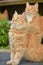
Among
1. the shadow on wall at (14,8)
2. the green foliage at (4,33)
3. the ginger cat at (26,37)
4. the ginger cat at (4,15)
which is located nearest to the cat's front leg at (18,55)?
the ginger cat at (26,37)

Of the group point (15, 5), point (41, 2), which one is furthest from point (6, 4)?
point (41, 2)

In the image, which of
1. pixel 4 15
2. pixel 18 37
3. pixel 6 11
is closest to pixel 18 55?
pixel 18 37

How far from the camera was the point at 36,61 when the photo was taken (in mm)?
1365

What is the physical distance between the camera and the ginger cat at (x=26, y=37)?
1304mm

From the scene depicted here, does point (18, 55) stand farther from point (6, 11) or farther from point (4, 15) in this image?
point (6, 11)

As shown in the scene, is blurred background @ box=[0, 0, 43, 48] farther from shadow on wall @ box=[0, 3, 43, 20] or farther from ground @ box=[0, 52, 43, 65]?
ground @ box=[0, 52, 43, 65]

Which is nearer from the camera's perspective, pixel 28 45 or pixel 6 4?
pixel 28 45

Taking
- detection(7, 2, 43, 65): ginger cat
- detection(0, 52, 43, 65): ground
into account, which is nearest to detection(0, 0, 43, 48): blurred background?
detection(0, 52, 43, 65): ground

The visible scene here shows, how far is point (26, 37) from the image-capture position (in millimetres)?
1318

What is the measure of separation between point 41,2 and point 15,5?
326 mm

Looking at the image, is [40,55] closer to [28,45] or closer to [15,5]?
[28,45]

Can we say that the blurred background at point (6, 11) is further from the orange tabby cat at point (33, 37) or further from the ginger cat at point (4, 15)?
the orange tabby cat at point (33, 37)

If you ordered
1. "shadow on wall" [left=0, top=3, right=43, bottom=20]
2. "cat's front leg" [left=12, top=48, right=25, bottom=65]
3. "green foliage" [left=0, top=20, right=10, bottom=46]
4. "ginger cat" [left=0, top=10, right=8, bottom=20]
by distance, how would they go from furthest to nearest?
"shadow on wall" [left=0, top=3, right=43, bottom=20] < "ginger cat" [left=0, top=10, right=8, bottom=20] < "green foliage" [left=0, top=20, right=10, bottom=46] < "cat's front leg" [left=12, top=48, right=25, bottom=65]

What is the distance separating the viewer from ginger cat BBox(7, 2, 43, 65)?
1.30m
